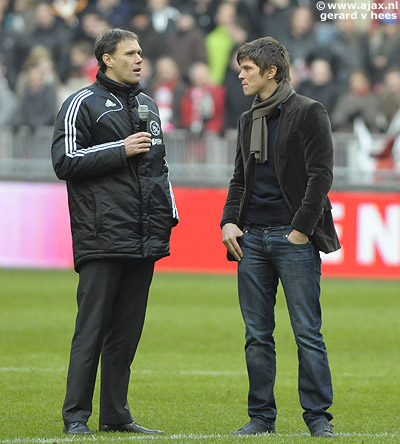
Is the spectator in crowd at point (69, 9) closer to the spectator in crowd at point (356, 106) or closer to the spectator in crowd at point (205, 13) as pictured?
the spectator in crowd at point (205, 13)

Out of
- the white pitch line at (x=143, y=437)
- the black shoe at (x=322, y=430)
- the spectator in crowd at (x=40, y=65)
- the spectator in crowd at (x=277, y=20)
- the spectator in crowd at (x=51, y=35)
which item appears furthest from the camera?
the spectator in crowd at (x=51, y=35)

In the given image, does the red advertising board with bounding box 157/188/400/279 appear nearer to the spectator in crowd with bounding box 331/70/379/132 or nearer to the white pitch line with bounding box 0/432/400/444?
the spectator in crowd with bounding box 331/70/379/132

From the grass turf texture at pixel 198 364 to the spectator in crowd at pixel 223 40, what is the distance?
15.5 ft

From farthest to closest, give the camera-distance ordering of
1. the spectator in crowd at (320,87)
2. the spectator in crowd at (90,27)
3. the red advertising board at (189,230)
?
the spectator in crowd at (90,27) → the spectator in crowd at (320,87) → the red advertising board at (189,230)

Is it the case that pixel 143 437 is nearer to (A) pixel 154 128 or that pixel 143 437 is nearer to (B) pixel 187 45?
(A) pixel 154 128

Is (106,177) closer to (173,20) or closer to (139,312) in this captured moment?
(139,312)

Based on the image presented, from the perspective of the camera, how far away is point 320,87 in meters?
18.3

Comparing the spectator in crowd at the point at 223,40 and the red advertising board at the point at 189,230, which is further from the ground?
the spectator in crowd at the point at 223,40

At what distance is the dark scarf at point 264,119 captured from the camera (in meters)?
6.11

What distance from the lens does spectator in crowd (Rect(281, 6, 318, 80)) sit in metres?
19.1

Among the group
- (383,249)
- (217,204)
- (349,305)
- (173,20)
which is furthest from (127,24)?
(349,305)

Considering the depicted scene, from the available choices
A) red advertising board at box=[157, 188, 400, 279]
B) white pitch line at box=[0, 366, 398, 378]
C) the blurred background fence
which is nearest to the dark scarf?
white pitch line at box=[0, 366, 398, 378]

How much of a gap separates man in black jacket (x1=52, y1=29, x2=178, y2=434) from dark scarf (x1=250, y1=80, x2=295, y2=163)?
1.94 ft

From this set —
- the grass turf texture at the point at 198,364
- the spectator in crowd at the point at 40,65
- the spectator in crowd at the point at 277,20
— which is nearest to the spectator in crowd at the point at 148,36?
the spectator in crowd at the point at 40,65
